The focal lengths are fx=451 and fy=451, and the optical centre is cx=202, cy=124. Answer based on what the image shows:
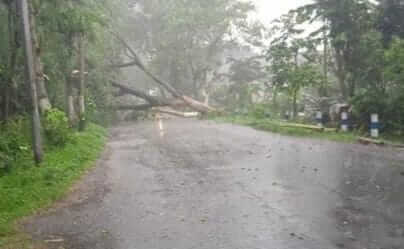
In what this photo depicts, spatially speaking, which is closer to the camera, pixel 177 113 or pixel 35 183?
pixel 35 183

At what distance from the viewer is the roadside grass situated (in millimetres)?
6594

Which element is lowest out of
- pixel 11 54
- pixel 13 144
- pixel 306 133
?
pixel 306 133

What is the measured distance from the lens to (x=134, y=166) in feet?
35.8

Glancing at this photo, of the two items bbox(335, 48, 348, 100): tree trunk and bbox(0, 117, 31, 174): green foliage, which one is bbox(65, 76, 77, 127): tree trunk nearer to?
bbox(0, 117, 31, 174): green foliage

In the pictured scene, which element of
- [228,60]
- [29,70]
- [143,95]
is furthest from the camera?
[228,60]

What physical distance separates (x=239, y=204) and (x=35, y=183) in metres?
3.97

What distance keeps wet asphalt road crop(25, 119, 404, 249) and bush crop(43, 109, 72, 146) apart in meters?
1.72

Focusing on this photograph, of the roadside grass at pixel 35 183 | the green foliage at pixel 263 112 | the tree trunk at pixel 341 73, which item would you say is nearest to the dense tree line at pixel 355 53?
the tree trunk at pixel 341 73

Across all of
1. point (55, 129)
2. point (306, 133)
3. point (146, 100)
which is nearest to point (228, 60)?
point (146, 100)

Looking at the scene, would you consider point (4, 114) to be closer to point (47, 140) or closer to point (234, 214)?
point (47, 140)

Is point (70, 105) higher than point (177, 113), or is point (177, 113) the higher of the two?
point (70, 105)

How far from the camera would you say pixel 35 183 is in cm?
839

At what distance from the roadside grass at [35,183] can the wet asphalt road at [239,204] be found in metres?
0.33

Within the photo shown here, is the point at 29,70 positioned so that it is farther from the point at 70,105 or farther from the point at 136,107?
the point at 136,107
